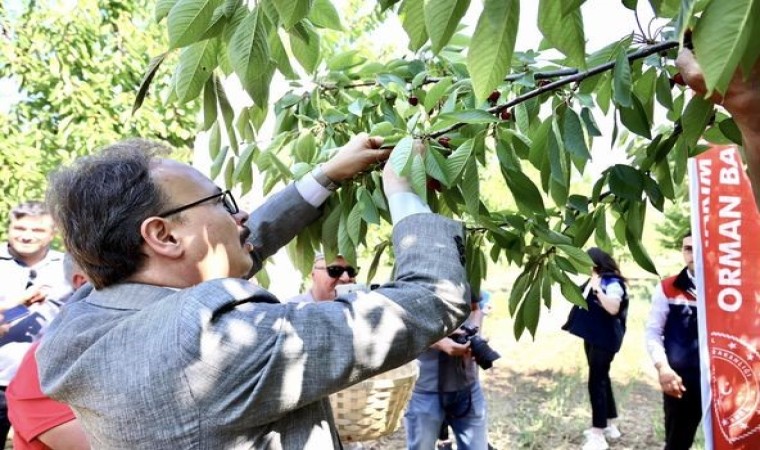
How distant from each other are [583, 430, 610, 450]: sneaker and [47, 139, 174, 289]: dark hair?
5186 millimetres

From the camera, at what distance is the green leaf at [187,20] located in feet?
3.28

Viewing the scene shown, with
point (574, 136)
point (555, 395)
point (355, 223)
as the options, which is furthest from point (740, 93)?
point (555, 395)

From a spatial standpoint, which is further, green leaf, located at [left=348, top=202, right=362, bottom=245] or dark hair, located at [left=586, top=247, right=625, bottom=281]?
dark hair, located at [left=586, top=247, right=625, bottom=281]

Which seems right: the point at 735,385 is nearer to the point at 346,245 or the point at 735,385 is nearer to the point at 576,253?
the point at 576,253

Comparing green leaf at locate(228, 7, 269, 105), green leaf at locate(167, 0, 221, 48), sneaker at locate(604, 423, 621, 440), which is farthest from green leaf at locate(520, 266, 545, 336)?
sneaker at locate(604, 423, 621, 440)

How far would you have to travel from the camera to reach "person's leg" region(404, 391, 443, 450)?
439cm

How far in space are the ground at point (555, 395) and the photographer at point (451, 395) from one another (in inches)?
31.9

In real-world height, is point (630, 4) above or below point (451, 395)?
above

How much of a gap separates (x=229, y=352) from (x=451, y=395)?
351 centimetres

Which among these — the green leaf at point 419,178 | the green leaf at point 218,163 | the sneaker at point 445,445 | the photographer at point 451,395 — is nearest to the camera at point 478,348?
the photographer at point 451,395

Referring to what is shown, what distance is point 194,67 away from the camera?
4.20 ft

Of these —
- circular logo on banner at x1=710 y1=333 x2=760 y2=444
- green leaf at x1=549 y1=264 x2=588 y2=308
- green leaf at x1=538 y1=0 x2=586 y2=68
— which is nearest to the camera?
green leaf at x1=538 y1=0 x2=586 y2=68

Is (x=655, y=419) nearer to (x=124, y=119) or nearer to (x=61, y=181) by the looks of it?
(x=124, y=119)

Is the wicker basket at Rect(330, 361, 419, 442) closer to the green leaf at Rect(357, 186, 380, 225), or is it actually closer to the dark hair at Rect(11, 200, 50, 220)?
the green leaf at Rect(357, 186, 380, 225)
